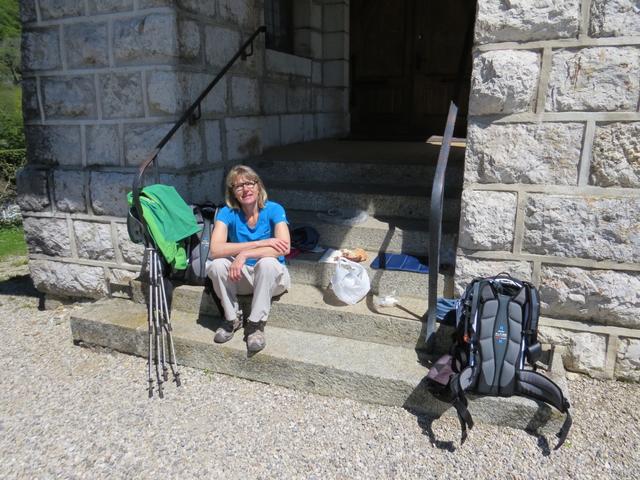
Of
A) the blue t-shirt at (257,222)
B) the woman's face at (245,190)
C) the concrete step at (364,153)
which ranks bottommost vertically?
the blue t-shirt at (257,222)

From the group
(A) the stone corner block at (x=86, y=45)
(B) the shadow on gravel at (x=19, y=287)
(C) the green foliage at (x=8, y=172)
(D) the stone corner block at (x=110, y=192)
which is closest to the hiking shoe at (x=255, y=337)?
(D) the stone corner block at (x=110, y=192)

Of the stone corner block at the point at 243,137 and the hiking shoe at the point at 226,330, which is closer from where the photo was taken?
the hiking shoe at the point at 226,330

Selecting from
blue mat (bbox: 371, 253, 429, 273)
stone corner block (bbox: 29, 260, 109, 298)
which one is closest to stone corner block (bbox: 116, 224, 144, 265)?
stone corner block (bbox: 29, 260, 109, 298)

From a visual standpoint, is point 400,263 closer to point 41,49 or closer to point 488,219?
point 488,219

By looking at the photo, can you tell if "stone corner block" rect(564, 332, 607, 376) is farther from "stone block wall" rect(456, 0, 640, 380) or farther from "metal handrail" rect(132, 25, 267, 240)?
"metal handrail" rect(132, 25, 267, 240)

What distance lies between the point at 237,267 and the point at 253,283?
7.0 inches

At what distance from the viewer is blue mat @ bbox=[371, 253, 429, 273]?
11.0 ft

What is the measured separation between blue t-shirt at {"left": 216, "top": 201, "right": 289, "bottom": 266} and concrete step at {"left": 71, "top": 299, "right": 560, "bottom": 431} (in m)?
0.56

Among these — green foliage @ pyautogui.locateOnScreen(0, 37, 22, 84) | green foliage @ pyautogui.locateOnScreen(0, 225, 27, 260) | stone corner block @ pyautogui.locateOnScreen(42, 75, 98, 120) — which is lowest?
green foliage @ pyautogui.locateOnScreen(0, 225, 27, 260)

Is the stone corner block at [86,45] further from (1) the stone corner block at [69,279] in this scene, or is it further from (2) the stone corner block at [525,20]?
(2) the stone corner block at [525,20]

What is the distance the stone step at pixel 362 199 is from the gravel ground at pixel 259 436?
1483mm

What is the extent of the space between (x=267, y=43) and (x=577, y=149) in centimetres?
345

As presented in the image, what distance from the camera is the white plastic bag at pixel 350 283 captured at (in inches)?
126

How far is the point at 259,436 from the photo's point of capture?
8.57 feet
